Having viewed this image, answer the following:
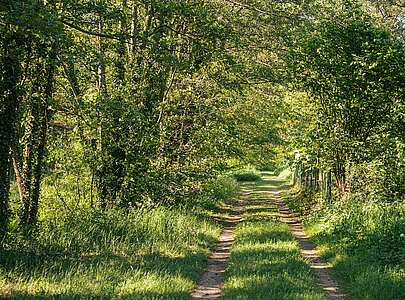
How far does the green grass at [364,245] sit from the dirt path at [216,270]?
240 centimetres

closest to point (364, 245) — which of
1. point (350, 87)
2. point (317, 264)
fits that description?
point (317, 264)

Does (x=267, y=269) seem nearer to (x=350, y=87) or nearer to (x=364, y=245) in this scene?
(x=364, y=245)

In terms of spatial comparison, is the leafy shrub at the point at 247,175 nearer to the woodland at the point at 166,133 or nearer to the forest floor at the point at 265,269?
the woodland at the point at 166,133

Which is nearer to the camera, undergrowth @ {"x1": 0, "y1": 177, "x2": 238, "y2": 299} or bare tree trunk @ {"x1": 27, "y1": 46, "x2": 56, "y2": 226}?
undergrowth @ {"x1": 0, "y1": 177, "x2": 238, "y2": 299}

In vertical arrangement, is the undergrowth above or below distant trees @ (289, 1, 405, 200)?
below

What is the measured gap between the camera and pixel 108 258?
11.3 meters

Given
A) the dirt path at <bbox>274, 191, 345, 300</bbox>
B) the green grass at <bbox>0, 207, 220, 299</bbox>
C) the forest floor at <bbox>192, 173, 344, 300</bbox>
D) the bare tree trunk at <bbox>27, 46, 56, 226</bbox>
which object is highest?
the bare tree trunk at <bbox>27, 46, 56, 226</bbox>

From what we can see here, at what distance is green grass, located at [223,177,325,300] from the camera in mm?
9023

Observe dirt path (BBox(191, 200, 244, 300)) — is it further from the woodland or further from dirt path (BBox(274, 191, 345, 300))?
dirt path (BBox(274, 191, 345, 300))

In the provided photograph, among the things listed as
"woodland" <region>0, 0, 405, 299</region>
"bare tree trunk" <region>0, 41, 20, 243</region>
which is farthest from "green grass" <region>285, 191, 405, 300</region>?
"bare tree trunk" <region>0, 41, 20, 243</region>

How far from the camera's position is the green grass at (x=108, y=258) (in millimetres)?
8734

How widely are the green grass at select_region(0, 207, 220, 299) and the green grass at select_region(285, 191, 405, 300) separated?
121 inches

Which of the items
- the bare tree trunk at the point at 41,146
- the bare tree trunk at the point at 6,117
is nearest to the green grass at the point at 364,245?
the bare tree trunk at the point at 6,117

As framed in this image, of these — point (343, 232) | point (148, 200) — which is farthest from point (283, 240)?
point (148, 200)
